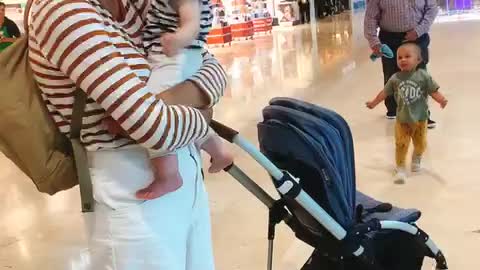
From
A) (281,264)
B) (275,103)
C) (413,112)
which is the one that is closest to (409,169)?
(413,112)

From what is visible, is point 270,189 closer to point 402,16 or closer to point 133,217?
point 402,16

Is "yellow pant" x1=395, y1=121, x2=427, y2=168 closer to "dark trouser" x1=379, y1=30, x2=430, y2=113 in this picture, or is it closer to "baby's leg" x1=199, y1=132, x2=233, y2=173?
"dark trouser" x1=379, y1=30, x2=430, y2=113

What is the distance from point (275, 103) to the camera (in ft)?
6.88

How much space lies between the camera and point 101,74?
1.08 m

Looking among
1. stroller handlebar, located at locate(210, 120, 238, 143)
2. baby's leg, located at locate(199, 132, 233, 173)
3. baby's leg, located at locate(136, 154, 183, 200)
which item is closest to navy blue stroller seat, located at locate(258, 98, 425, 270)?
stroller handlebar, located at locate(210, 120, 238, 143)

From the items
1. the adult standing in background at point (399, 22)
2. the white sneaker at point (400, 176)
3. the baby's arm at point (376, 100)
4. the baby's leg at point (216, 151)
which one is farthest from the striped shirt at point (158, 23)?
the adult standing in background at point (399, 22)

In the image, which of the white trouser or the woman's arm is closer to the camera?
the woman's arm

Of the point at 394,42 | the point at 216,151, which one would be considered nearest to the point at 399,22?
the point at 394,42

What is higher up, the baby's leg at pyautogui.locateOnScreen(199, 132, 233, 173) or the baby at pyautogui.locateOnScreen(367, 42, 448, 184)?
the baby's leg at pyautogui.locateOnScreen(199, 132, 233, 173)

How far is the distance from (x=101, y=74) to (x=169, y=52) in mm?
205

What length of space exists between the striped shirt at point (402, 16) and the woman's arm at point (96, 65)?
4172 mm

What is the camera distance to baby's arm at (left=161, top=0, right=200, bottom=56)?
48.8 inches

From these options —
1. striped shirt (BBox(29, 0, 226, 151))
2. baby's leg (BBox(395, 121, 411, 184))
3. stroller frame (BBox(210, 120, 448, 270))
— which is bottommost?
baby's leg (BBox(395, 121, 411, 184))

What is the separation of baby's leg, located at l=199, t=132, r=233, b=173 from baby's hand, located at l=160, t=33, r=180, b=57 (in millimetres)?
252
